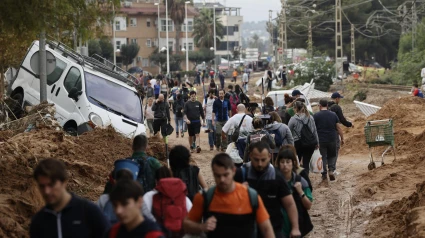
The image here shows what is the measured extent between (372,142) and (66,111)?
7416mm

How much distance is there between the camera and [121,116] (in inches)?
899

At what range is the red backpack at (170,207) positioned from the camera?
26.0ft

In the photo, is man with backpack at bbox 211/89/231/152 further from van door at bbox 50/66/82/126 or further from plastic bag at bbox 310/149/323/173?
plastic bag at bbox 310/149/323/173

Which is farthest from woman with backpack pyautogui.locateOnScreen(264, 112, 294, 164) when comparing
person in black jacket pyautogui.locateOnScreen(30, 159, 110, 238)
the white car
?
the white car

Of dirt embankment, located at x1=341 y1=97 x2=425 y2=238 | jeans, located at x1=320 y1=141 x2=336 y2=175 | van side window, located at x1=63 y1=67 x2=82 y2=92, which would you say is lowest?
dirt embankment, located at x1=341 y1=97 x2=425 y2=238

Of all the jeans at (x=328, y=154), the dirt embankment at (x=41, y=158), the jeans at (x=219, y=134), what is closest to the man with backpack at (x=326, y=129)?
the jeans at (x=328, y=154)

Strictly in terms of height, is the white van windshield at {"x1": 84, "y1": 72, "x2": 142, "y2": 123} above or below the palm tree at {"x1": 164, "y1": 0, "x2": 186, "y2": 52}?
below

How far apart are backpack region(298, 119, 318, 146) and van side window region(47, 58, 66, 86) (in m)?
9.03

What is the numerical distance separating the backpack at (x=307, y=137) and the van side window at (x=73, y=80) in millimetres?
7714

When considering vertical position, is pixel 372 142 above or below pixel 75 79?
below

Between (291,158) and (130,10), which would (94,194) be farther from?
(130,10)

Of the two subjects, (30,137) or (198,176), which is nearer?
(198,176)

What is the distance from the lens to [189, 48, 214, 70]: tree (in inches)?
4710

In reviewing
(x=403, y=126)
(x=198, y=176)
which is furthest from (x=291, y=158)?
(x=403, y=126)
